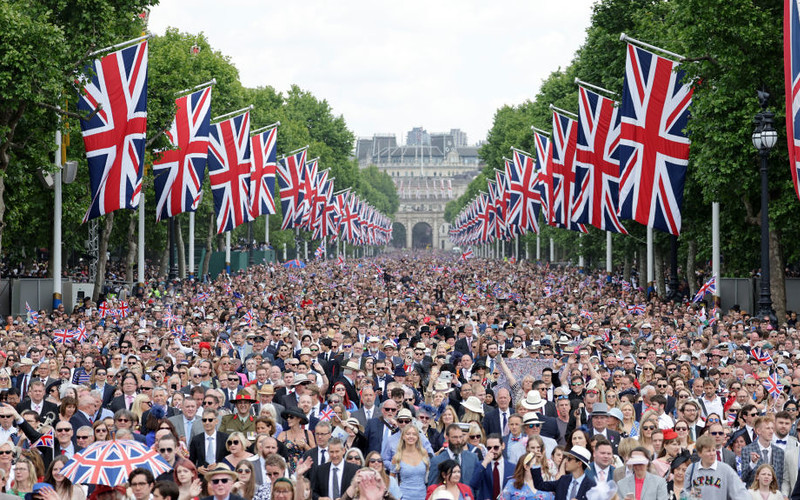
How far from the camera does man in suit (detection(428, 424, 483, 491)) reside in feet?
37.1

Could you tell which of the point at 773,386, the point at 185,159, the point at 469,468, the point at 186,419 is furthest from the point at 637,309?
the point at 469,468

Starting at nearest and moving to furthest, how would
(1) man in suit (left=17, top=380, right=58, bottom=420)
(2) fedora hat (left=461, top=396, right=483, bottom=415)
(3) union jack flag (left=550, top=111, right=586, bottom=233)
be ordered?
(2) fedora hat (left=461, top=396, right=483, bottom=415) → (1) man in suit (left=17, top=380, right=58, bottom=420) → (3) union jack flag (left=550, top=111, right=586, bottom=233)

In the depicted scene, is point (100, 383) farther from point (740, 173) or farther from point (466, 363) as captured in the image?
point (740, 173)

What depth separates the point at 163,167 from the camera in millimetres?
39469

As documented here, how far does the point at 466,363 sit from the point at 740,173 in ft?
49.9

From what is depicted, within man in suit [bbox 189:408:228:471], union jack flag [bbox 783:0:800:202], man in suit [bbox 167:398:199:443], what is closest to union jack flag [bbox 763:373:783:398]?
union jack flag [bbox 783:0:800:202]

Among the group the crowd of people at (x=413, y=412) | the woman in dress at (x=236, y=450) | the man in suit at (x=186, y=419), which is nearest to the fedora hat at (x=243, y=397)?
the crowd of people at (x=413, y=412)

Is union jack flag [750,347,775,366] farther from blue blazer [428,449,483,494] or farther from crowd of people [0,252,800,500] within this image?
blue blazer [428,449,483,494]

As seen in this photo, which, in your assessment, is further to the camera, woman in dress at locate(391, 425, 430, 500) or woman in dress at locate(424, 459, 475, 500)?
woman in dress at locate(391, 425, 430, 500)

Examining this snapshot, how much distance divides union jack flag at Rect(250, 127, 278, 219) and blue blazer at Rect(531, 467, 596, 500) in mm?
36648

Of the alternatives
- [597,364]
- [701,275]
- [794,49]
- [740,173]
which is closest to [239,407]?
[597,364]

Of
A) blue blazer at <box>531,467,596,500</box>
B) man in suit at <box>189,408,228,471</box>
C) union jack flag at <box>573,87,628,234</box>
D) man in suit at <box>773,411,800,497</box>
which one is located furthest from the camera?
union jack flag at <box>573,87,628,234</box>

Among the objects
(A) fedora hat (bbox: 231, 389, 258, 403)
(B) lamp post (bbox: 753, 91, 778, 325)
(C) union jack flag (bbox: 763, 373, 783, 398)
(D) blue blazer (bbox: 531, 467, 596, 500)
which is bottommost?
(D) blue blazer (bbox: 531, 467, 596, 500)

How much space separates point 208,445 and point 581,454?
3.98m
